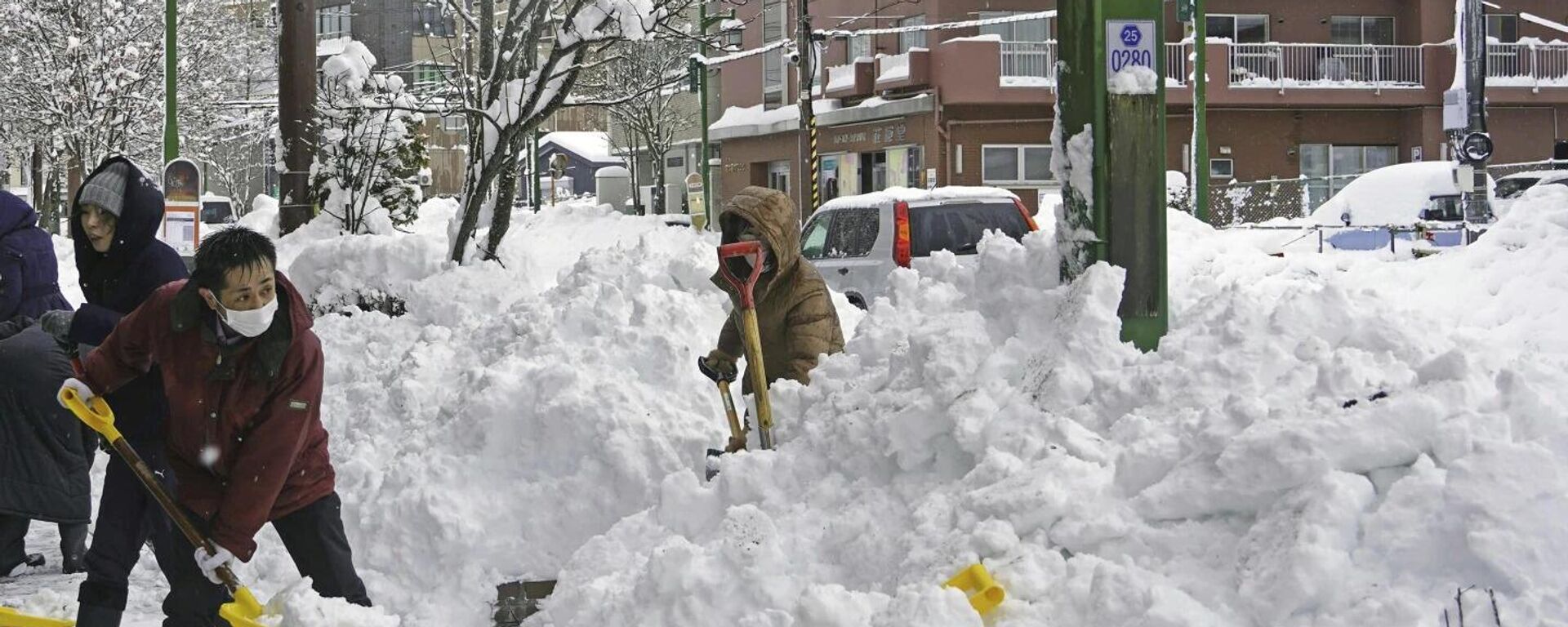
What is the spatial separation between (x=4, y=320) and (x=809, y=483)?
369cm

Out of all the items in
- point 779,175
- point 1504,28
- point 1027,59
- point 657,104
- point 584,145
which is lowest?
point 779,175

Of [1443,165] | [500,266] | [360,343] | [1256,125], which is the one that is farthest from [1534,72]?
[360,343]

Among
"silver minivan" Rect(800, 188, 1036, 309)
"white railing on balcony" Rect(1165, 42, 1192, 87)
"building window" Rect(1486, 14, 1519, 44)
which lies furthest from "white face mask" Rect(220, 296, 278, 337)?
"building window" Rect(1486, 14, 1519, 44)

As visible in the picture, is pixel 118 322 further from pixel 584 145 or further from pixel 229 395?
pixel 584 145

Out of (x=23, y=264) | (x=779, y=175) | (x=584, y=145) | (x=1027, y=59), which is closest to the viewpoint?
(x=23, y=264)

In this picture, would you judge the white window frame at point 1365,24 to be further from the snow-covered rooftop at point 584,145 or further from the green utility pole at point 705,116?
the snow-covered rooftop at point 584,145

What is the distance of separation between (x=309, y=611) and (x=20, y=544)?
3430 mm

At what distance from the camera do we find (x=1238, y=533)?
147 inches

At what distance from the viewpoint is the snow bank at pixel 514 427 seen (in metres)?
6.59

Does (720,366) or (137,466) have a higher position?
(720,366)

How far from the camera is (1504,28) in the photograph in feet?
120

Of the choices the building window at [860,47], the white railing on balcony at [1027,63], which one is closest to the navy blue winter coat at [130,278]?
the white railing on balcony at [1027,63]

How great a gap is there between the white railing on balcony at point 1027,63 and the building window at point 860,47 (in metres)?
3.93

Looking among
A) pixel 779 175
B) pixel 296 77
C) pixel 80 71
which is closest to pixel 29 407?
pixel 296 77
